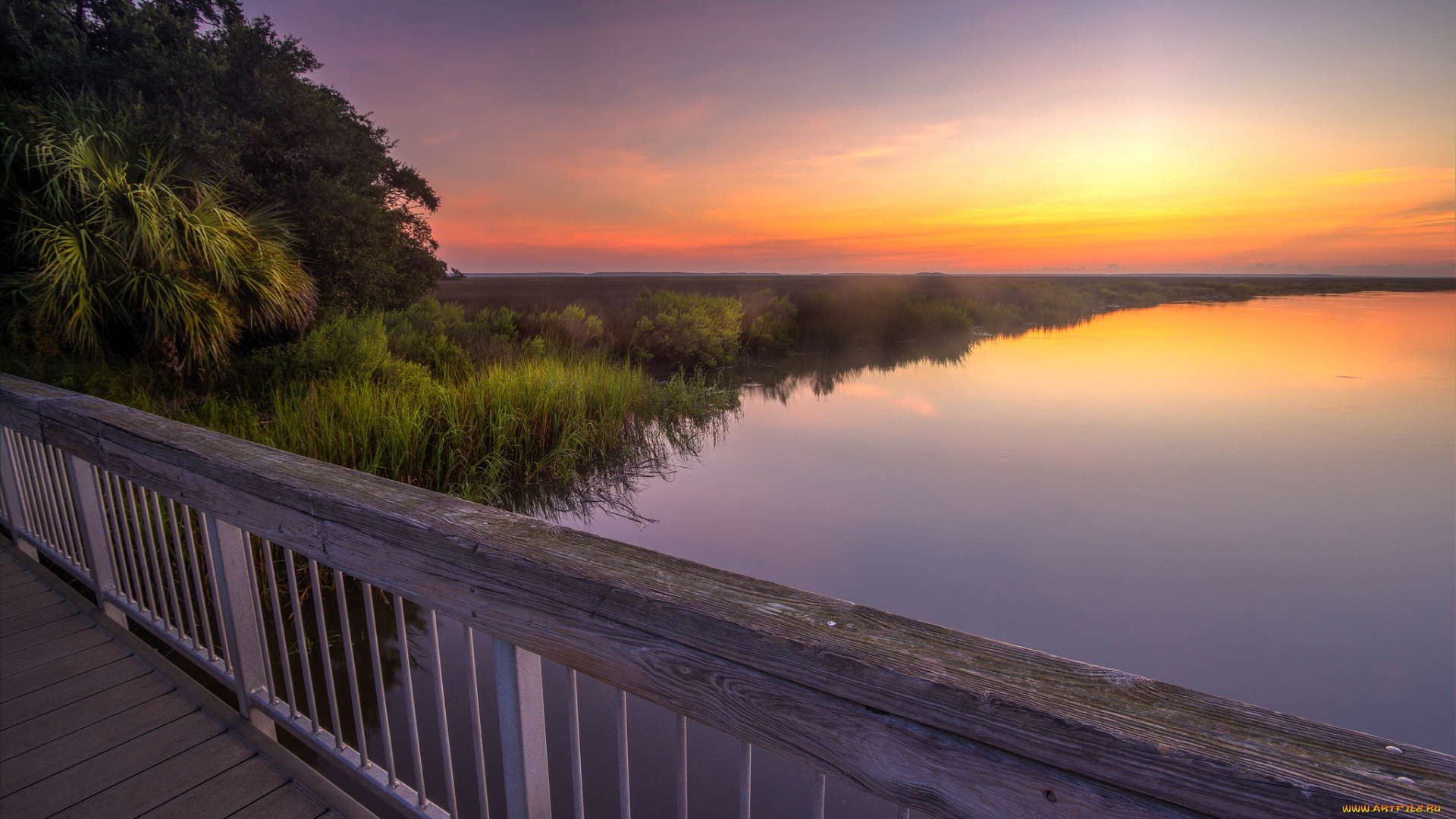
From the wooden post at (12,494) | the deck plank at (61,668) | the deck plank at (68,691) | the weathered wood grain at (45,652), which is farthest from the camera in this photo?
the wooden post at (12,494)

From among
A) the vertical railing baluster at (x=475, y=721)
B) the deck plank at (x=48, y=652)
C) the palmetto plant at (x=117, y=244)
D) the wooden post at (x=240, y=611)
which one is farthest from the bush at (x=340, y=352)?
the vertical railing baluster at (x=475, y=721)

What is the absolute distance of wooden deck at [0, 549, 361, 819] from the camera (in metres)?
1.93

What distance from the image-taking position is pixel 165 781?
2.02 meters

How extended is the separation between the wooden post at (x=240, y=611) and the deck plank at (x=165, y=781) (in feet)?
0.36

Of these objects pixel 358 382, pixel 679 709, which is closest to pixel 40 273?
pixel 358 382

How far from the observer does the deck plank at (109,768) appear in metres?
1.95

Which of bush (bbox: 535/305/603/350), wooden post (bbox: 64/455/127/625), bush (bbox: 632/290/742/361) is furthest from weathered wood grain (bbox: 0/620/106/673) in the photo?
bush (bbox: 632/290/742/361)

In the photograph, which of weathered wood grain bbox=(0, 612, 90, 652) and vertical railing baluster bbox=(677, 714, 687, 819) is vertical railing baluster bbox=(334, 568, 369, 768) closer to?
vertical railing baluster bbox=(677, 714, 687, 819)

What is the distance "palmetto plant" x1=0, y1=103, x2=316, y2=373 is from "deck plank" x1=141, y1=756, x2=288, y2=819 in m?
6.36

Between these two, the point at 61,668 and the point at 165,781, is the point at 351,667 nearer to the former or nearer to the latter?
the point at 165,781

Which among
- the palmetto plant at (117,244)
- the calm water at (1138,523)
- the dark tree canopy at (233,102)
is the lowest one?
the calm water at (1138,523)

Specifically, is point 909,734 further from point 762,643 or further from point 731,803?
point 731,803

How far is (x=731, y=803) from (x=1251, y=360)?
21226 mm

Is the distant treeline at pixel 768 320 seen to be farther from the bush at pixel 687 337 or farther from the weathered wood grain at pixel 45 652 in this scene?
the weathered wood grain at pixel 45 652
